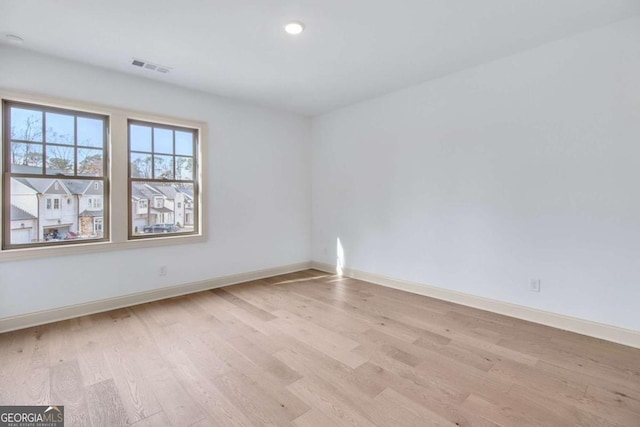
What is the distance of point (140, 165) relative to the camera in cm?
367

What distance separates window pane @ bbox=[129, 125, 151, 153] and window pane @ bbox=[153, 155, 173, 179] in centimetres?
15

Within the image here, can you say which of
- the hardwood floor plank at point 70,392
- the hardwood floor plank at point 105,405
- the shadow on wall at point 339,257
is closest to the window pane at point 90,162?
the hardwood floor plank at point 70,392

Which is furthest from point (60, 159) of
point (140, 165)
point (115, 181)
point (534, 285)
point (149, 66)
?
point (534, 285)

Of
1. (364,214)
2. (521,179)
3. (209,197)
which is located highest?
(521,179)

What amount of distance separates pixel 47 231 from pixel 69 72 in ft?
5.54

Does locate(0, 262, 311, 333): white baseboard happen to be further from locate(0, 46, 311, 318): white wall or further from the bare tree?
the bare tree

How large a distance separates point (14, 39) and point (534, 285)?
18.0ft

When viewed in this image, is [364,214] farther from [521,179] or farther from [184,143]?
[184,143]

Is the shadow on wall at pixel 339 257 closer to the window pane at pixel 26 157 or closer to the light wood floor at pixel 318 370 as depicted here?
the light wood floor at pixel 318 370

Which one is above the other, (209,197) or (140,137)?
(140,137)

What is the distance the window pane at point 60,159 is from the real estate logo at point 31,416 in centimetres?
228

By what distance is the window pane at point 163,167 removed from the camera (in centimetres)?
380

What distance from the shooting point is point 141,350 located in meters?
2.50

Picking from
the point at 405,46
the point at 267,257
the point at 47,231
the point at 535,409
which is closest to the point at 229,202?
the point at 267,257
